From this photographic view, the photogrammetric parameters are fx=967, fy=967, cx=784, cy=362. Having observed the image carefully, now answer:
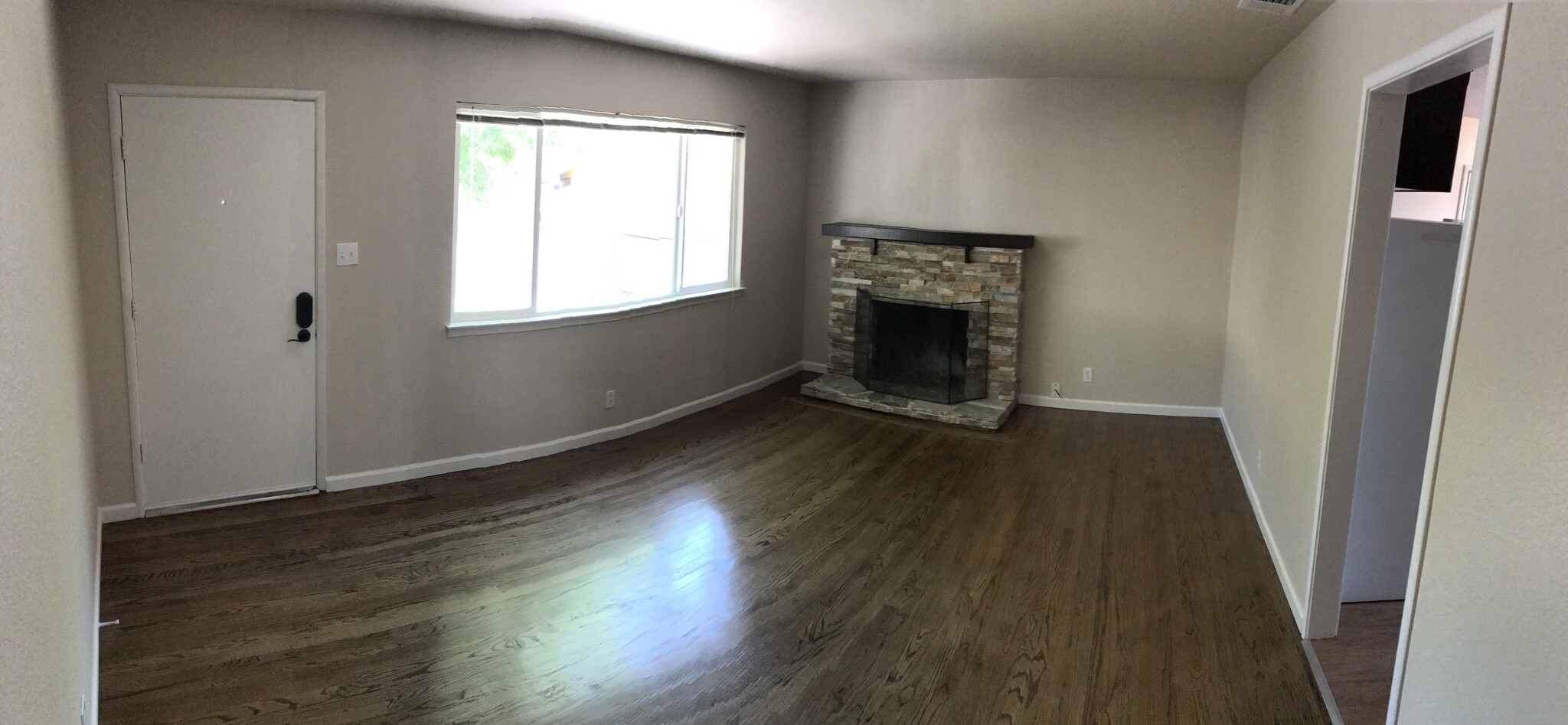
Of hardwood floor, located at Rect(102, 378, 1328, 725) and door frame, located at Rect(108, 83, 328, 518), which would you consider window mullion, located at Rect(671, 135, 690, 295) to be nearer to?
hardwood floor, located at Rect(102, 378, 1328, 725)

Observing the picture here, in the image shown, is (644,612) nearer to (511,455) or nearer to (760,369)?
(511,455)

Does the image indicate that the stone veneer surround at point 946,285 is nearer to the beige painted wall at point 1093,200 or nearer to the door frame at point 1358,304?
the beige painted wall at point 1093,200

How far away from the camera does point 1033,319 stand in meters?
7.34

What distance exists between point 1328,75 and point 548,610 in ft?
12.2

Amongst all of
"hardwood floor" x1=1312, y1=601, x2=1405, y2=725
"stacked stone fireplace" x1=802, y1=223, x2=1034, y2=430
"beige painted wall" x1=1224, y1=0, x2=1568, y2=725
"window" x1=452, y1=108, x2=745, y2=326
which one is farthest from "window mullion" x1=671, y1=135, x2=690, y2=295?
"hardwood floor" x1=1312, y1=601, x2=1405, y2=725

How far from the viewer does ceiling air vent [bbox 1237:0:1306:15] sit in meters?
3.61

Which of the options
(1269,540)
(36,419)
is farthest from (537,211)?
(1269,540)

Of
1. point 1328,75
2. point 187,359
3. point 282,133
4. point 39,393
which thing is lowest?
point 187,359

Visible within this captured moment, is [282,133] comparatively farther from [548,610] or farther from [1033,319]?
[1033,319]

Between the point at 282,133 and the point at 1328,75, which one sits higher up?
the point at 1328,75

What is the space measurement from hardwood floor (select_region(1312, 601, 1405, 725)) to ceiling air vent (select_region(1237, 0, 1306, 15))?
87.1 inches

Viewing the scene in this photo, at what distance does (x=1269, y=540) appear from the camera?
453cm

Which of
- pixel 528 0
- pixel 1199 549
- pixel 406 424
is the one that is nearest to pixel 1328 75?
pixel 1199 549

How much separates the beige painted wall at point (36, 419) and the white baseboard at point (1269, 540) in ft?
12.5
